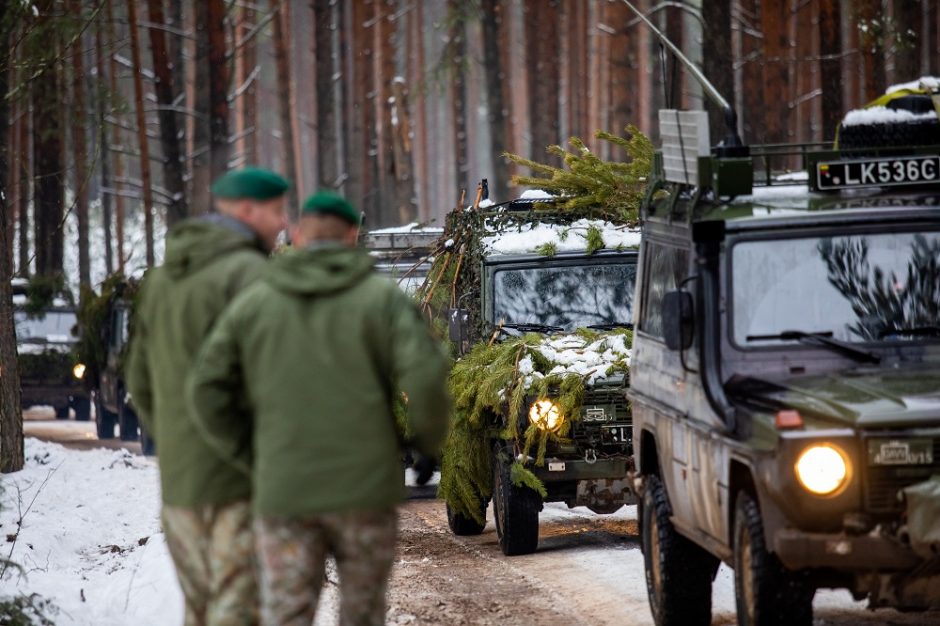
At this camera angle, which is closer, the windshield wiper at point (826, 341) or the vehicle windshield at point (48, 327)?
the windshield wiper at point (826, 341)

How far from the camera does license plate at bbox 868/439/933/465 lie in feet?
23.2

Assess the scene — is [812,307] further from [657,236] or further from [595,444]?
[595,444]

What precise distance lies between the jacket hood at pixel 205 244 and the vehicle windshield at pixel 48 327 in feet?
79.8

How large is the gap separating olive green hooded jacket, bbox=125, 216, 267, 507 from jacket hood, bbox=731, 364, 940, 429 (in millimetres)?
2453

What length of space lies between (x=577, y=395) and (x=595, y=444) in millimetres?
381

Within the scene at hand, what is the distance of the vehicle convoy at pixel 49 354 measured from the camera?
97.7 ft

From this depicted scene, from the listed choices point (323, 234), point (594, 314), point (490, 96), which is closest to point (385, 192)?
point (490, 96)

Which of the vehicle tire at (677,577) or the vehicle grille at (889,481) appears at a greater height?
the vehicle grille at (889,481)

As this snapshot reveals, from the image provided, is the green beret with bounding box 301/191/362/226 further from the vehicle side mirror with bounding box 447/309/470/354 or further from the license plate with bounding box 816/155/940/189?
the vehicle side mirror with bounding box 447/309/470/354

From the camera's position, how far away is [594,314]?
1358 cm

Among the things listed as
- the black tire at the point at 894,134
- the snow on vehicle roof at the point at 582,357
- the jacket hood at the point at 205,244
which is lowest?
the snow on vehicle roof at the point at 582,357

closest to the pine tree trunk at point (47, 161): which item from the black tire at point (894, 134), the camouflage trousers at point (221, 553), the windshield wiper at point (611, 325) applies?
the windshield wiper at point (611, 325)

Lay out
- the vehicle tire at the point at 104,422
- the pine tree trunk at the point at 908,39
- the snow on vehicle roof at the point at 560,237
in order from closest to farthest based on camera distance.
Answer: the snow on vehicle roof at the point at 560,237 → the pine tree trunk at the point at 908,39 → the vehicle tire at the point at 104,422

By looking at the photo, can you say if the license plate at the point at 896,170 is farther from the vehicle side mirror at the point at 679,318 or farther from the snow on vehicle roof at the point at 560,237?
the snow on vehicle roof at the point at 560,237
